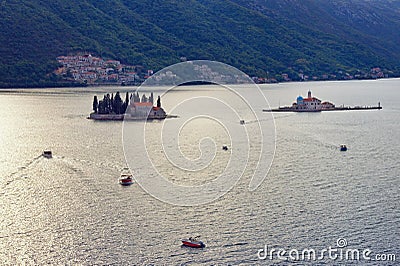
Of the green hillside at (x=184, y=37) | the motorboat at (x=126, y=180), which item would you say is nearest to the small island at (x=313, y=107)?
the motorboat at (x=126, y=180)

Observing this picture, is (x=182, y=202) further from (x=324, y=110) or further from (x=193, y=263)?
(x=324, y=110)

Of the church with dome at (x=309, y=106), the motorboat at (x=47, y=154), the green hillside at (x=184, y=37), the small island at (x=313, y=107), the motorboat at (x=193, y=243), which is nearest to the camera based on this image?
the motorboat at (x=193, y=243)

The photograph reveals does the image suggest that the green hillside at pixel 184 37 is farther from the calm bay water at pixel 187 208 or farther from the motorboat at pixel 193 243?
the motorboat at pixel 193 243

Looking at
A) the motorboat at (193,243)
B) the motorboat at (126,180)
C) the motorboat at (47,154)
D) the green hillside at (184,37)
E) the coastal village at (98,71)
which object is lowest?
the motorboat at (193,243)

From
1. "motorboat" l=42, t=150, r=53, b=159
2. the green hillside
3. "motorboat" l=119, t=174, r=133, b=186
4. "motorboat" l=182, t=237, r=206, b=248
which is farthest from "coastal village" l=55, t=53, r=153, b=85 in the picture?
"motorboat" l=182, t=237, r=206, b=248

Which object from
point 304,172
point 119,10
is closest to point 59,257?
point 304,172

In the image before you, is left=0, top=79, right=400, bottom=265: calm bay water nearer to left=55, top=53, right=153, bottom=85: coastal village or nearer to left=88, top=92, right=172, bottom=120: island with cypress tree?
left=88, top=92, right=172, bottom=120: island with cypress tree

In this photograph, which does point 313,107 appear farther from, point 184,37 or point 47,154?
point 184,37
